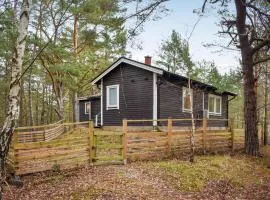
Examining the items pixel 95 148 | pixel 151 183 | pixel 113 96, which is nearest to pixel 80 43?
pixel 113 96

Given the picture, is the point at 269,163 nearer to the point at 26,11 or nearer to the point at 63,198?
the point at 63,198

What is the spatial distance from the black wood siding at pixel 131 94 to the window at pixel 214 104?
660cm

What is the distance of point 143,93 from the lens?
1941cm

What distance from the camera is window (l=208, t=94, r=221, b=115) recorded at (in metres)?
23.7

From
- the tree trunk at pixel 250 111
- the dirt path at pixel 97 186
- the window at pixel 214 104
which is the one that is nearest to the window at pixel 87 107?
the window at pixel 214 104

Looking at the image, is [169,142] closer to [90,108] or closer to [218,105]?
[218,105]

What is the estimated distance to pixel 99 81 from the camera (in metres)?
22.8

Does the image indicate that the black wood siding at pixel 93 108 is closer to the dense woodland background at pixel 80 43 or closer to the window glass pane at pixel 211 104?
the dense woodland background at pixel 80 43

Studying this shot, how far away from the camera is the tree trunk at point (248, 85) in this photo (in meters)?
15.1

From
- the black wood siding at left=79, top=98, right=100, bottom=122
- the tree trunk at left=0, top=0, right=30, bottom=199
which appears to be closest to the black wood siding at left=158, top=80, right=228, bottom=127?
the black wood siding at left=79, top=98, right=100, bottom=122

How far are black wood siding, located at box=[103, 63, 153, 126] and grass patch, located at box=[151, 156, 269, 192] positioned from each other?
6.95 meters

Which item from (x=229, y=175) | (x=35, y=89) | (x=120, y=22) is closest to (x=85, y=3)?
(x=120, y=22)

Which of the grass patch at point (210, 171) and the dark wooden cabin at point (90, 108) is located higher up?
the dark wooden cabin at point (90, 108)

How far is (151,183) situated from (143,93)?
1069 centimetres
